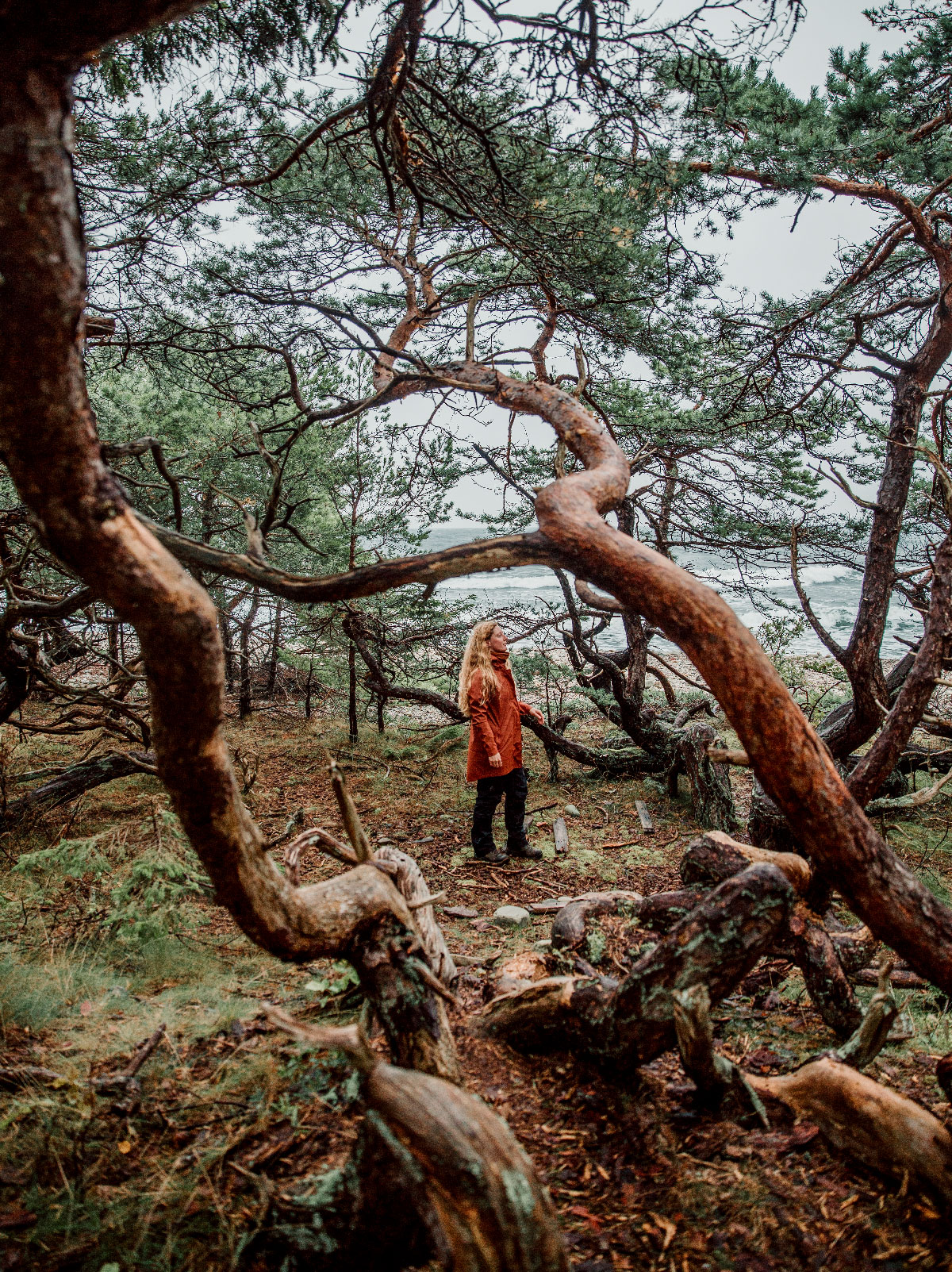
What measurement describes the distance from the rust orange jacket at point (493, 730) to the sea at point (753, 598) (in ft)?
3.59

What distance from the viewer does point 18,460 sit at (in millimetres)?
Result: 1526

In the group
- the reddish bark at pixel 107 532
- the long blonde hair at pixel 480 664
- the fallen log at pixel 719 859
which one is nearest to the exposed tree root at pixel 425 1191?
the reddish bark at pixel 107 532

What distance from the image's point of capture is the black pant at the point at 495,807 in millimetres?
5816

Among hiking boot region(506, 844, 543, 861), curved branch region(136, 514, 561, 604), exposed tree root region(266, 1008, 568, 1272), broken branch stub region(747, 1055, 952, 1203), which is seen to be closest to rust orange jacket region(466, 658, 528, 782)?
hiking boot region(506, 844, 543, 861)

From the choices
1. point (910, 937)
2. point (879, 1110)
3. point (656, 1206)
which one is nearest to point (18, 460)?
point (656, 1206)

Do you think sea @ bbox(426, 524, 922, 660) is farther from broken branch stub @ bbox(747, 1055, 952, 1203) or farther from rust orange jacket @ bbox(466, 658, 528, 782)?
broken branch stub @ bbox(747, 1055, 952, 1203)

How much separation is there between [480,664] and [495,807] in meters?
1.31

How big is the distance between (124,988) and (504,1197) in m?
2.70

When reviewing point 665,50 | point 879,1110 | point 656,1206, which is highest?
point 665,50

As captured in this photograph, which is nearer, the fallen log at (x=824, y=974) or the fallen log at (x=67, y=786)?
the fallen log at (x=824, y=974)

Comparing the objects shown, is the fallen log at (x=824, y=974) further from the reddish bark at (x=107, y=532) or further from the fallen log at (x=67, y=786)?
the fallen log at (x=67, y=786)

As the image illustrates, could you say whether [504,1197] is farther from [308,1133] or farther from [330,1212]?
[308,1133]

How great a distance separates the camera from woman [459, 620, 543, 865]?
574 cm

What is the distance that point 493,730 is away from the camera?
5.80 metres
